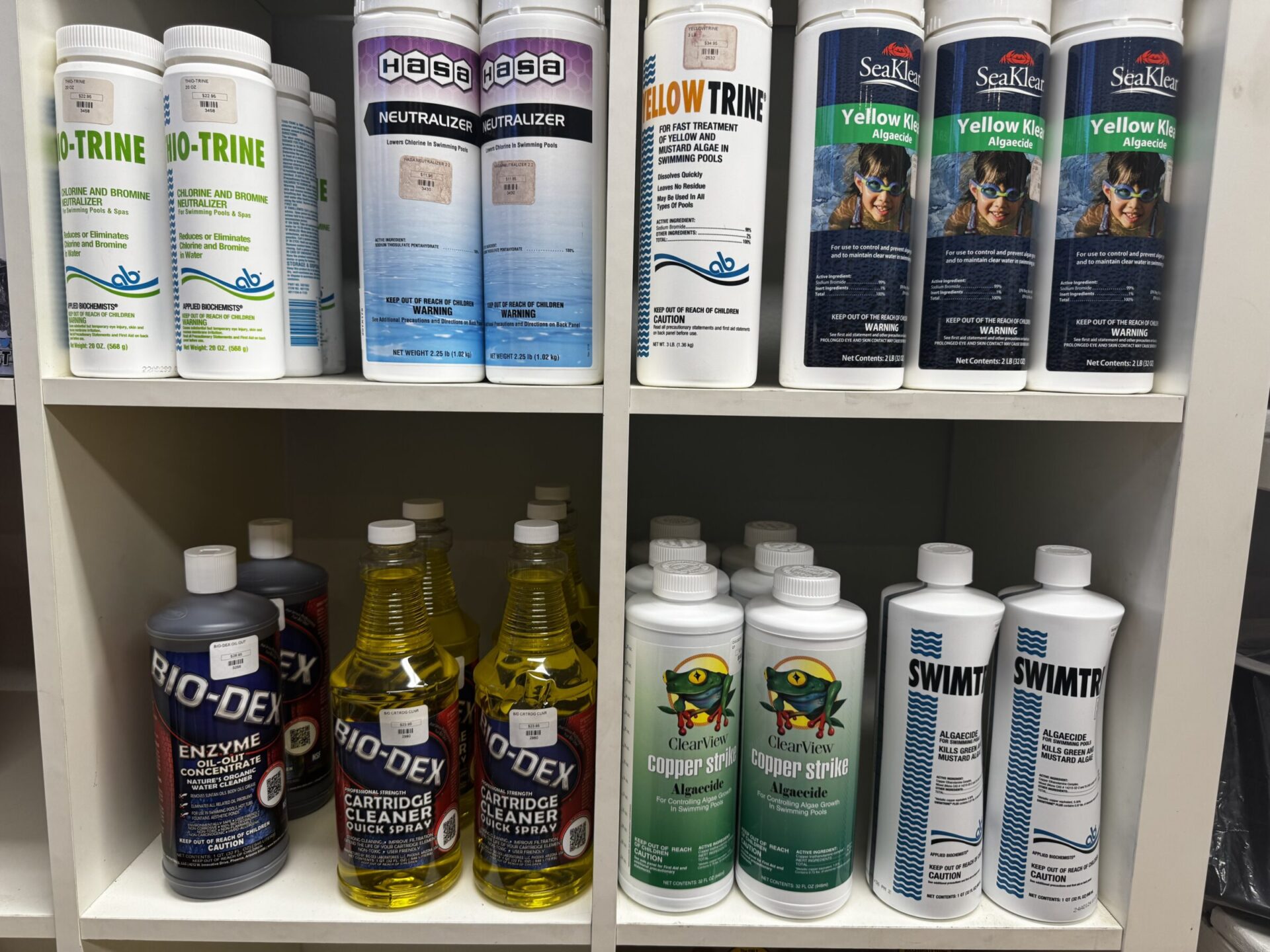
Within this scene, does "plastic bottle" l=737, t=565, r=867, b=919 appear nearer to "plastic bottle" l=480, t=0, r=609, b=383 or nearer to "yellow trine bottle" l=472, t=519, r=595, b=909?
"yellow trine bottle" l=472, t=519, r=595, b=909

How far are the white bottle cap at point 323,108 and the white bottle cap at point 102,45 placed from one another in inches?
6.2

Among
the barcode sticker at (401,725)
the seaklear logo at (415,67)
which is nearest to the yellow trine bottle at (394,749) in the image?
the barcode sticker at (401,725)

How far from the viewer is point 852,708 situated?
0.64 metres

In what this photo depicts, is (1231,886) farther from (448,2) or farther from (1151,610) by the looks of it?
(448,2)

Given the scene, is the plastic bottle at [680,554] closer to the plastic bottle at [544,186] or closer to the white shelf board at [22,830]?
the plastic bottle at [544,186]

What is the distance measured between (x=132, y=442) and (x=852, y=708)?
672mm

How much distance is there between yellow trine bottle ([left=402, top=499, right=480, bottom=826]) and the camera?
79 cm

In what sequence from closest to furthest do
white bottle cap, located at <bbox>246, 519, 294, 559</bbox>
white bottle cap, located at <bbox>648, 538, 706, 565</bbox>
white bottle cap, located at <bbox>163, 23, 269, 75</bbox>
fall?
1. white bottle cap, located at <bbox>163, 23, 269, 75</bbox>
2. white bottle cap, located at <bbox>648, 538, 706, 565</bbox>
3. white bottle cap, located at <bbox>246, 519, 294, 559</bbox>

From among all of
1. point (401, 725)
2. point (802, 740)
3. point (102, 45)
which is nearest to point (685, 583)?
point (802, 740)

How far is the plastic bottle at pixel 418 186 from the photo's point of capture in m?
0.59

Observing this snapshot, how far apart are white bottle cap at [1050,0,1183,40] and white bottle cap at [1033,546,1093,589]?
16.0 inches

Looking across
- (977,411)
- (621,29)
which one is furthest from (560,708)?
(621,29)

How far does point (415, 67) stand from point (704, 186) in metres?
0.23

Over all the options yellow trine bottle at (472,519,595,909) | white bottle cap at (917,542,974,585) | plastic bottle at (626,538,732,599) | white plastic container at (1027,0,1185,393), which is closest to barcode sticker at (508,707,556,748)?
yellow trine bottle at (472,519,595,909)
